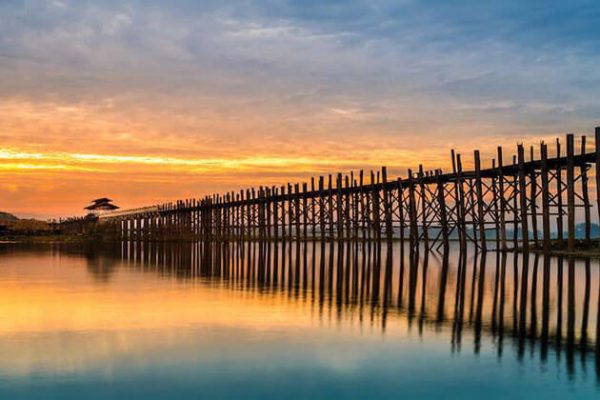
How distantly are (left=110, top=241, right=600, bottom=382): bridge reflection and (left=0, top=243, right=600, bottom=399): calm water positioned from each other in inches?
2.4

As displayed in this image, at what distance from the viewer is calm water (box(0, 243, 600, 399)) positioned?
30.2 ft

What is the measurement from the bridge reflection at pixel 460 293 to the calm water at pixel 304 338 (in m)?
0.06

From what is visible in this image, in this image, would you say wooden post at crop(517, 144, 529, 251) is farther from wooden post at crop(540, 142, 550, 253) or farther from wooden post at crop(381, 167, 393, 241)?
wooden post at crop(381, 167, 393, 241)

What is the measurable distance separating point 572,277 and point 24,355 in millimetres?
16815

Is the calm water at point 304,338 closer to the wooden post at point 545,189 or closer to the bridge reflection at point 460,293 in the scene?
the bridge reflection at point 460,293

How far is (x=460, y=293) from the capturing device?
61.9 feet

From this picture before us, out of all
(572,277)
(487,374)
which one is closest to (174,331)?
(487,374)

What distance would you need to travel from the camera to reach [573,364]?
10.1m

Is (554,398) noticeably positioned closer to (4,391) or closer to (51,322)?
(4,391)

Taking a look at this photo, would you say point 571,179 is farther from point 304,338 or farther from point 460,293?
point 304,338

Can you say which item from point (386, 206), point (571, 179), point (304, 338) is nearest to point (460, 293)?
point (304, 338)

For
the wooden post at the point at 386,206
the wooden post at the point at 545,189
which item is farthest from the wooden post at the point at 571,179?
the wooden post at the point at 386,206

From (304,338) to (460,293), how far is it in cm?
770

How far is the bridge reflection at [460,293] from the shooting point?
12.2 metres
